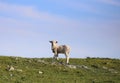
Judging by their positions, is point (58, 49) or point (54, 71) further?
point (58, 49)

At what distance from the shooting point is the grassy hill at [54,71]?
3028 centimetres

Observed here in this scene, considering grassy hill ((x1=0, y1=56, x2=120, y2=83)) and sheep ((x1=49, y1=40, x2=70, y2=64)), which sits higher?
sheep ((x1=49, y1=40, x2=70, y2=64))

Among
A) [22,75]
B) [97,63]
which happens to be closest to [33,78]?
[22,75]

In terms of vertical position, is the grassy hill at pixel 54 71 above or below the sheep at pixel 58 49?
below

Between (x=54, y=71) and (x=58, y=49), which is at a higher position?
(x=58, y=49)

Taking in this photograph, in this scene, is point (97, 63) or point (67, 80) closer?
point (67, 80)

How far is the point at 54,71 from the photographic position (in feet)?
115

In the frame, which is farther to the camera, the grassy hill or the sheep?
the sheep

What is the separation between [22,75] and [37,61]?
839 centimetres

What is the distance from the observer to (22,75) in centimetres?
3133

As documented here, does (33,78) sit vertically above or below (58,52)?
below

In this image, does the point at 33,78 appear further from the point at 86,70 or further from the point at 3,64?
the point at 86,70

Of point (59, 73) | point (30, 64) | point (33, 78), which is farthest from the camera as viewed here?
point (30, 64)

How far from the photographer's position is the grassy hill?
3028cm
